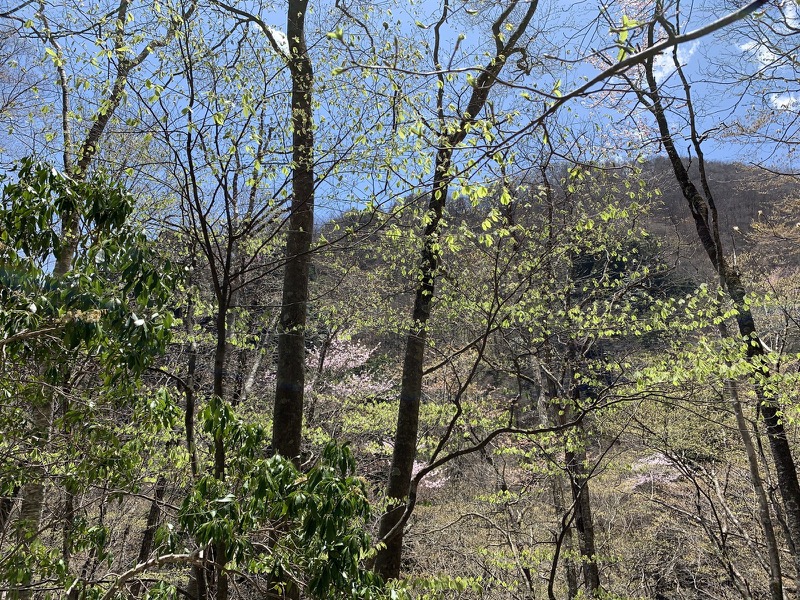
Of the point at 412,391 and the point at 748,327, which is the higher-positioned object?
the point at 748,327

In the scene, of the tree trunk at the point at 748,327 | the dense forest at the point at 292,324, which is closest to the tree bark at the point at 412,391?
the dense forest at the point at 292,324

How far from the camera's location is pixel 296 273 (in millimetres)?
4965

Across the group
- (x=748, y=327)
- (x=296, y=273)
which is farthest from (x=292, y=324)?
(x=748, y=327)

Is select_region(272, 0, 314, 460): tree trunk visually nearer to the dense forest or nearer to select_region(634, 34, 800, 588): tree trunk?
the dense forest

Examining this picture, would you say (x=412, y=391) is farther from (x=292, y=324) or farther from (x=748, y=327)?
(x=748, y=327)

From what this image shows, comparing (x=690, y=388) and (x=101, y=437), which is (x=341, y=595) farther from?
(x=690, y=388)

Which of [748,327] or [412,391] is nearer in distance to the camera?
[412,391]

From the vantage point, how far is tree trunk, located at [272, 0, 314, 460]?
179 inches

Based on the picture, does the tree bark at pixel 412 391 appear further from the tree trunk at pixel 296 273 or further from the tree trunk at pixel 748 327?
the tree trunk at pixel 748 327

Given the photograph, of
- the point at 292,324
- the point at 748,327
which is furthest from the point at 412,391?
the point at 748,327

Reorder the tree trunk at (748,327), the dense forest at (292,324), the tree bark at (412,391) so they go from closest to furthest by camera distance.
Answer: the dense forest at (292,324) → the tree bark at (412,391) → the tree trunk at (748,327)

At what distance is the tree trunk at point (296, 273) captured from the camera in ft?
14.9

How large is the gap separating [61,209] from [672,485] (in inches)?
591

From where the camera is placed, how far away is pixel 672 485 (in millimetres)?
13414
